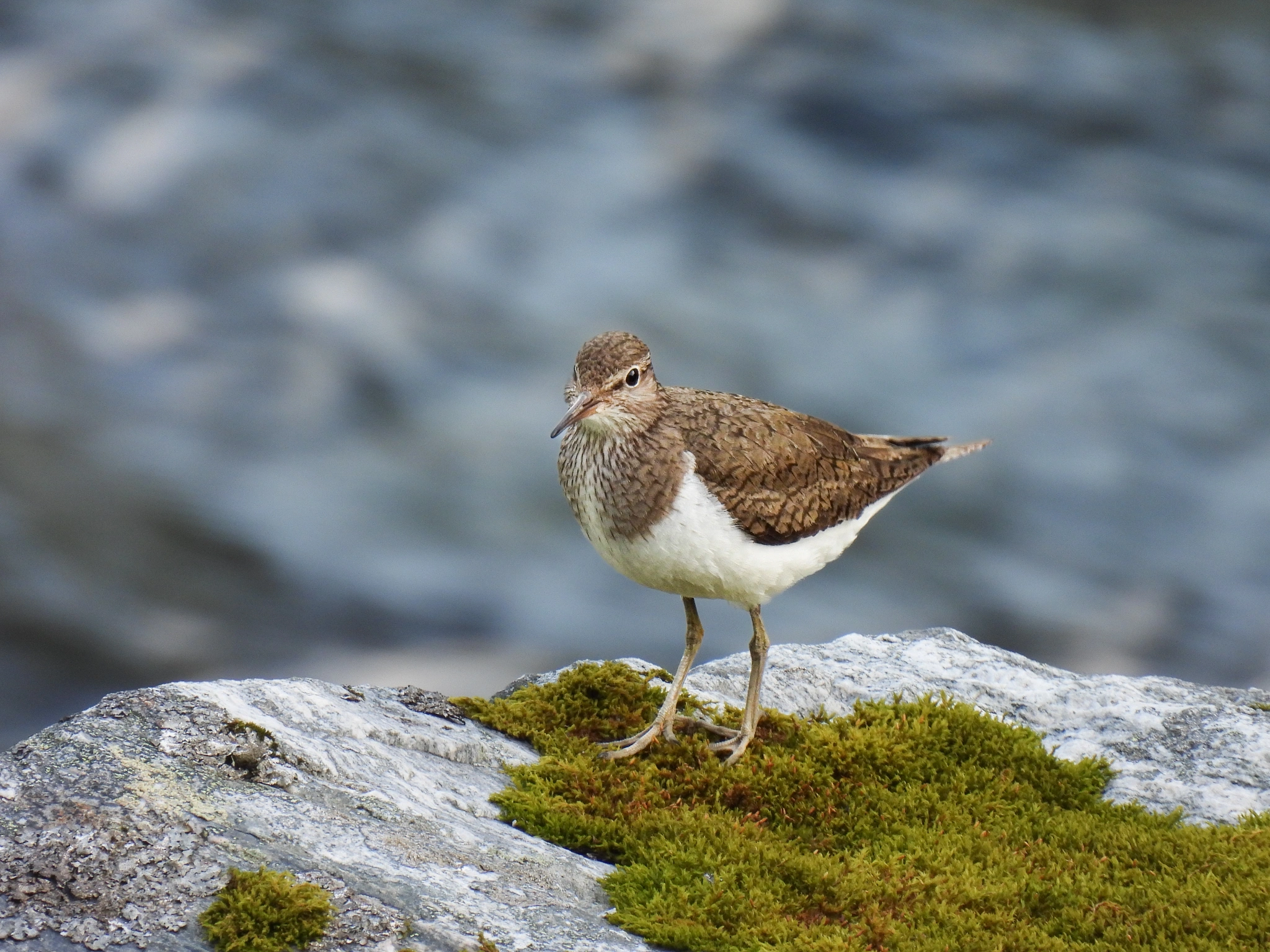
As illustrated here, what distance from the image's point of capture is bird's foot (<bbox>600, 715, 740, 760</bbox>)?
6934mm

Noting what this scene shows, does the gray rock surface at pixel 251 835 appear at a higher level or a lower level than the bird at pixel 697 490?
lower

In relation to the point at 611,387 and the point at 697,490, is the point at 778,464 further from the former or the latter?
the point at 611,387

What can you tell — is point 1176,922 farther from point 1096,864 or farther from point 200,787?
point 200,787

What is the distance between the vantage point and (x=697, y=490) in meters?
6.61

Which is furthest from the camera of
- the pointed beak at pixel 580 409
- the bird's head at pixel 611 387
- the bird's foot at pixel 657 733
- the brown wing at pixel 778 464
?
the bird's foot at pixel 657 733

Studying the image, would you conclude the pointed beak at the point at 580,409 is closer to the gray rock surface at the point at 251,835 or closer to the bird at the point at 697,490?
the bird at the point at 697,490

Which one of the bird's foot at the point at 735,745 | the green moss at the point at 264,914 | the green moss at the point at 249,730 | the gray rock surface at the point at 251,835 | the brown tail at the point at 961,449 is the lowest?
the green moss at the point at 264,914

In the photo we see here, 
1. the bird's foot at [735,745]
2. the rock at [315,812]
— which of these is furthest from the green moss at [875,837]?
the rock at [315,812]

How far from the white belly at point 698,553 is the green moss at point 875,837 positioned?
980 millimetres

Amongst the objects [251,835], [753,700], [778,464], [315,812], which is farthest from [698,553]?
[251,835]

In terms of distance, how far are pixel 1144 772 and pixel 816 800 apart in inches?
79.5

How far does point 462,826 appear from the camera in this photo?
560 cm

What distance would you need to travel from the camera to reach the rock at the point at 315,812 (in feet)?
14.8

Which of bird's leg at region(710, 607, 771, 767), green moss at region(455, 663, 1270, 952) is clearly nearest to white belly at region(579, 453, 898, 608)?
bird's leg at region(710, 607, 771, 767)
